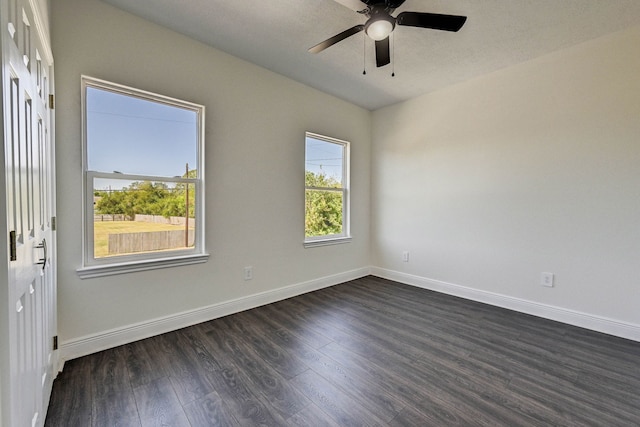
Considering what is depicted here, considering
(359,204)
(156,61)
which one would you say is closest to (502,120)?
(359,204)

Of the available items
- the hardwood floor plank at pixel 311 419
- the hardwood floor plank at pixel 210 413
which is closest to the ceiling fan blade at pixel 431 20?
the hardwood floor plank at pixel 311 419

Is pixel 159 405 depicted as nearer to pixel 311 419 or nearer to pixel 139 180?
pixel 311 419

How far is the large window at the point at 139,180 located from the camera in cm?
214

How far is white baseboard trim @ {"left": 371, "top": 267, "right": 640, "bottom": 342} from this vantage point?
245 cm

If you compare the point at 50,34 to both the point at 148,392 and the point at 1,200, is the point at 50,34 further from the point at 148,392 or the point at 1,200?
the point at 148,392

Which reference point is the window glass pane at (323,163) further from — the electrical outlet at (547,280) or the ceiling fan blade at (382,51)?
the electrical outlet at (547,280)

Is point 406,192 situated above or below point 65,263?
above

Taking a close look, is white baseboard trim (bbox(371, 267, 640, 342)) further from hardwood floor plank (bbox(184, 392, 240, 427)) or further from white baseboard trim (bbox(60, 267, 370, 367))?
hardwood floor plank (bbox(184, 392, 240, 427))

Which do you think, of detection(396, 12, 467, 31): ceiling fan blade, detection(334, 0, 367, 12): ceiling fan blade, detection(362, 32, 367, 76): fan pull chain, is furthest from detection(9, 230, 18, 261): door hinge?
detection(362, 32, 367, 76): fan pull chain

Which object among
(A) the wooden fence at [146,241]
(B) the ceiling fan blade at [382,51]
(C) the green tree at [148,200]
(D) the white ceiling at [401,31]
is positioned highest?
(D) the white ceiling at [401,31]

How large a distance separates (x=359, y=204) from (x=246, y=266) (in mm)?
2089

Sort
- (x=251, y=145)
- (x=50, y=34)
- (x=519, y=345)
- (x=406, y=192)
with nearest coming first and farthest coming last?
(x=50, y=34) < (x=519, y=345) < (x=251, y=145) < (x=406, y=192)

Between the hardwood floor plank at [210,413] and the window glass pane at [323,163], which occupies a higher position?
the window glass pane at [323,163]

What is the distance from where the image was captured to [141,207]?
2.36m
